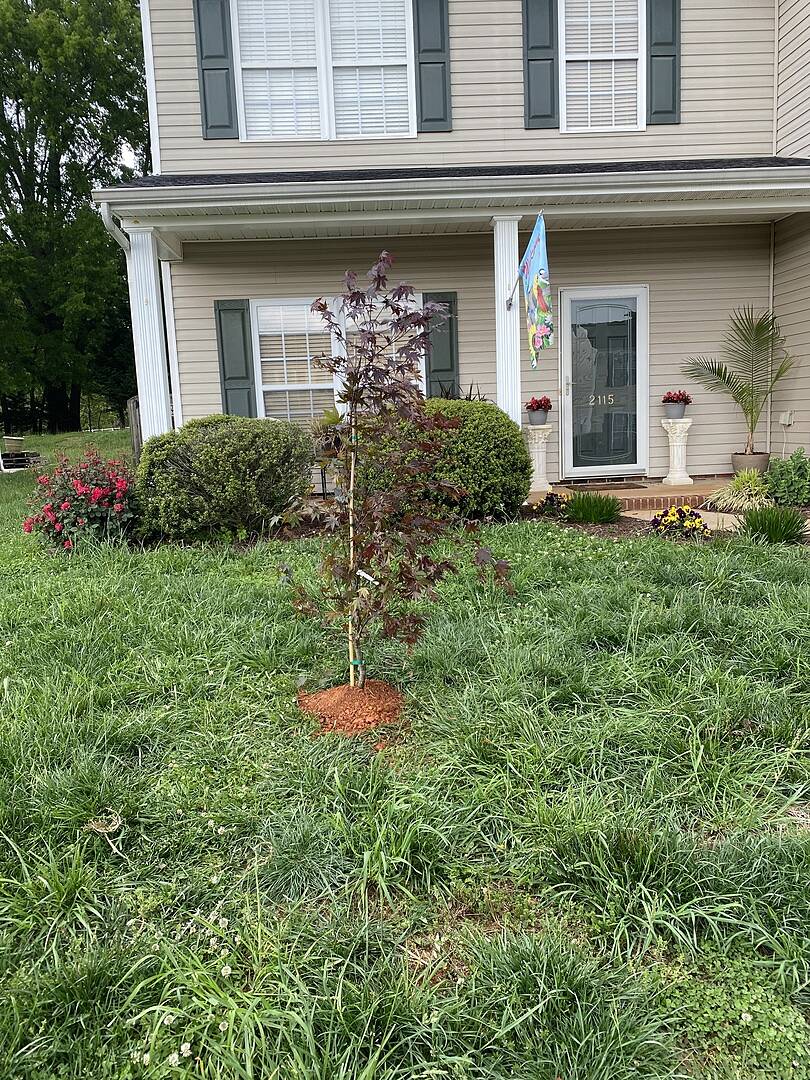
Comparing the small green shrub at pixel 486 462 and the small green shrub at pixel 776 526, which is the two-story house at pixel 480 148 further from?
Answer: the small green shrub at pixel 776 526

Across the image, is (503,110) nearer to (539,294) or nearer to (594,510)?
(539,294)

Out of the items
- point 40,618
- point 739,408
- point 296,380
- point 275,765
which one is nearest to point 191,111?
point 296,380

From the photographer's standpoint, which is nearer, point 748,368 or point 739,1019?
point 739,1019

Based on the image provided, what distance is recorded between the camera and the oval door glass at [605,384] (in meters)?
8.22

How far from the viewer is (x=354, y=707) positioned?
2717 millimetres

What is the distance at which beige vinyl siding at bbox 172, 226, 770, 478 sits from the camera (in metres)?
7.76

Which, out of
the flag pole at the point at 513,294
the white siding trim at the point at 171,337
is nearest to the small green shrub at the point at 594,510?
the flag pole at the point at 513,294

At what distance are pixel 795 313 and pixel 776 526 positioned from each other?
13.5 ft

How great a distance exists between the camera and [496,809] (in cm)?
212

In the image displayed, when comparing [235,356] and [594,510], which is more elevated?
[235,356]

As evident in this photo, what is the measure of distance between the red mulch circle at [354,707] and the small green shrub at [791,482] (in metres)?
5.34

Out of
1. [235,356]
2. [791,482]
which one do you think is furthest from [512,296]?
[791,482]

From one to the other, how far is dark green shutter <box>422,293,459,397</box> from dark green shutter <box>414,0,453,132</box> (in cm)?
182

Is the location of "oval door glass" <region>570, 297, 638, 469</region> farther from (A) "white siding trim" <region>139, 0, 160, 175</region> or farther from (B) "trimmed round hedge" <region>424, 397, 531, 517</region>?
(A) "white siding trim" <region>139, 0, 160, 175</region>
